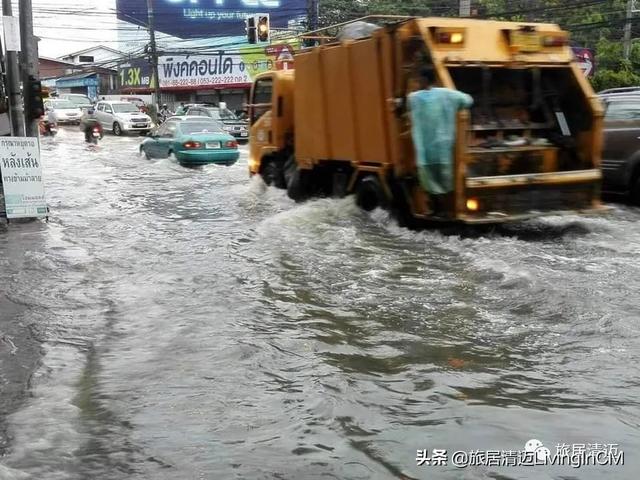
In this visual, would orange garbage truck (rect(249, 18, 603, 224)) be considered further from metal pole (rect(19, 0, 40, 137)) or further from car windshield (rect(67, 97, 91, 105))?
car windshield (rect(67, 97, 91, 105))

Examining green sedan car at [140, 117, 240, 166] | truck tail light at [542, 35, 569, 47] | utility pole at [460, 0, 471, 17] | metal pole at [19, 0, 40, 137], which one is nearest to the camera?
truck tail light at [542, 35, 569, 47]

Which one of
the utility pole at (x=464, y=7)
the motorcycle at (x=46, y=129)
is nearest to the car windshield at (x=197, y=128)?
the utility pole at (x=464, y=7)

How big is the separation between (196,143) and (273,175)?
6190mm

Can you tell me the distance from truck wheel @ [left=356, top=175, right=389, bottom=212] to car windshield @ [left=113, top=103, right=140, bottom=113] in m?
28.5

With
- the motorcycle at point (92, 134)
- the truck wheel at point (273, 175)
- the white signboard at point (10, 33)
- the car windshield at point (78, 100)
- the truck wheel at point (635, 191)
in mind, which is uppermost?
the car windshield at point (78, 100)

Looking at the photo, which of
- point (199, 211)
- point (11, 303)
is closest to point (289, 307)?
point (11, 303)

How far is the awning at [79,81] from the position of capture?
68438mm

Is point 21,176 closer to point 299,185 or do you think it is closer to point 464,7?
point 299,185

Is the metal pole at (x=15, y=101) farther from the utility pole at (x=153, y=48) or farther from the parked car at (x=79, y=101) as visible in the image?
the parked car at (x=79, y=101)

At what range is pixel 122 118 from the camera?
117ft

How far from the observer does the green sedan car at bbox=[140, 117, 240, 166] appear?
1977cm

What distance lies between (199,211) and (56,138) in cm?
2463

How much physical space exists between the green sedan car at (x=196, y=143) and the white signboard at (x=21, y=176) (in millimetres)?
8317

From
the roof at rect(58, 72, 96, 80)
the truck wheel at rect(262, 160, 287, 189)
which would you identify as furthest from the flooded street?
the roof at rect(58, 72, 96, 80)
